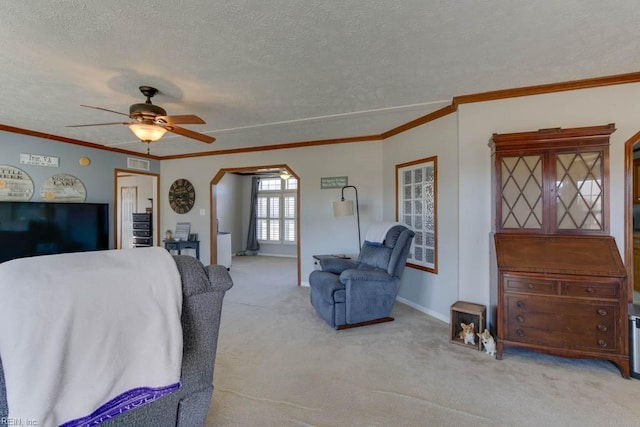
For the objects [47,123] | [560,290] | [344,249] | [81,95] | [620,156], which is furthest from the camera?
[344,249]

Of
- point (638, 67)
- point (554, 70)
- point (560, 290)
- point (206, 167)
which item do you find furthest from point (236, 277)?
point (638, 67)

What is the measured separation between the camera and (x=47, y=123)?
383 centimetres

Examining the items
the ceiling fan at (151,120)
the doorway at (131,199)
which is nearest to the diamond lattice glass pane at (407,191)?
the ceiling fan at (151,120)

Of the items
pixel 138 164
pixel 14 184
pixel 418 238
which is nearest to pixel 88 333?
pixel 418 238

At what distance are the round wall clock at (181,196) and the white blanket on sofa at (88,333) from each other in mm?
4969

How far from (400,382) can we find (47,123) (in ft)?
16.6

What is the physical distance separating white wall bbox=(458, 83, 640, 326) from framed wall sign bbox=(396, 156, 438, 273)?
48 cm

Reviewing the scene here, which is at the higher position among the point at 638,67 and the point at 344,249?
the point at 638,67

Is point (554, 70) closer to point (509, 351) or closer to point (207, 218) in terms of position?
point (509, 351)

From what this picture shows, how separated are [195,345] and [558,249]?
278 cm

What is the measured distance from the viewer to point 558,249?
2.44 m

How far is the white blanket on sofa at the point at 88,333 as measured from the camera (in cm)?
88

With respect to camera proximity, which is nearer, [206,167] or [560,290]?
[560,290]

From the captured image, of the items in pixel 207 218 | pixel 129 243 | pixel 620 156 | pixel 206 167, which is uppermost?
pixel 206 167
